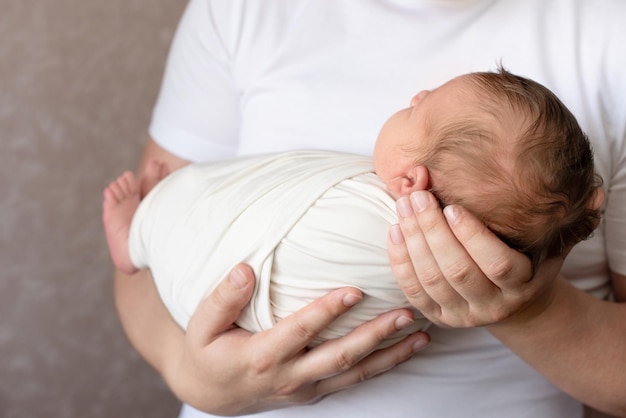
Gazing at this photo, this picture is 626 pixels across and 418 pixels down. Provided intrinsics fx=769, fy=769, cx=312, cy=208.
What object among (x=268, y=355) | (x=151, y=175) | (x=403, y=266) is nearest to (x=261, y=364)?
(x=268, y=355)

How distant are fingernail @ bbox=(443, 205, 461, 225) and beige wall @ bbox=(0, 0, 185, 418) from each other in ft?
4.10

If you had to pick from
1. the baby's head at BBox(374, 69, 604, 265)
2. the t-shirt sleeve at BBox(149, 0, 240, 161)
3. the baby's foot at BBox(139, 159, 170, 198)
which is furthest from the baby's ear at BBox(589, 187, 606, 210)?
the baby's foot at BBox(139, 159, 170, 198)

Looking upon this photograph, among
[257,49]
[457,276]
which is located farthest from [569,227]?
[257,49]

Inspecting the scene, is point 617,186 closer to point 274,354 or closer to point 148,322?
point 274,354

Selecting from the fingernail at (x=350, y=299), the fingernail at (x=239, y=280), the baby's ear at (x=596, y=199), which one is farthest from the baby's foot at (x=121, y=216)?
the baby's ear at (x=596, y=199)

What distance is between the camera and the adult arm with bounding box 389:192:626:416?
0.76 metres

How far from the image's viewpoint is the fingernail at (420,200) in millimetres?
772

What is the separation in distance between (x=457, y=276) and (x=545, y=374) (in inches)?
10.7

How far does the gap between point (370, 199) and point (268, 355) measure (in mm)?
217

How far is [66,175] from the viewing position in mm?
1813

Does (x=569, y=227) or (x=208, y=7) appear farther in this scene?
(x=208, y=7)

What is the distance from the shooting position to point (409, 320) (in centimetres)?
87

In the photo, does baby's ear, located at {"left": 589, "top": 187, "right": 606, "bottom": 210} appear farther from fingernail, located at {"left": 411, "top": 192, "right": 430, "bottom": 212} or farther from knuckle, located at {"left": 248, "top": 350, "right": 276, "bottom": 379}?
knuckle, located at {"left": 248, "top": 350, "right": 276, "bottom": 379}

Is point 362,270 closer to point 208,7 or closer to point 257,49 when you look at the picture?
point 257,49
